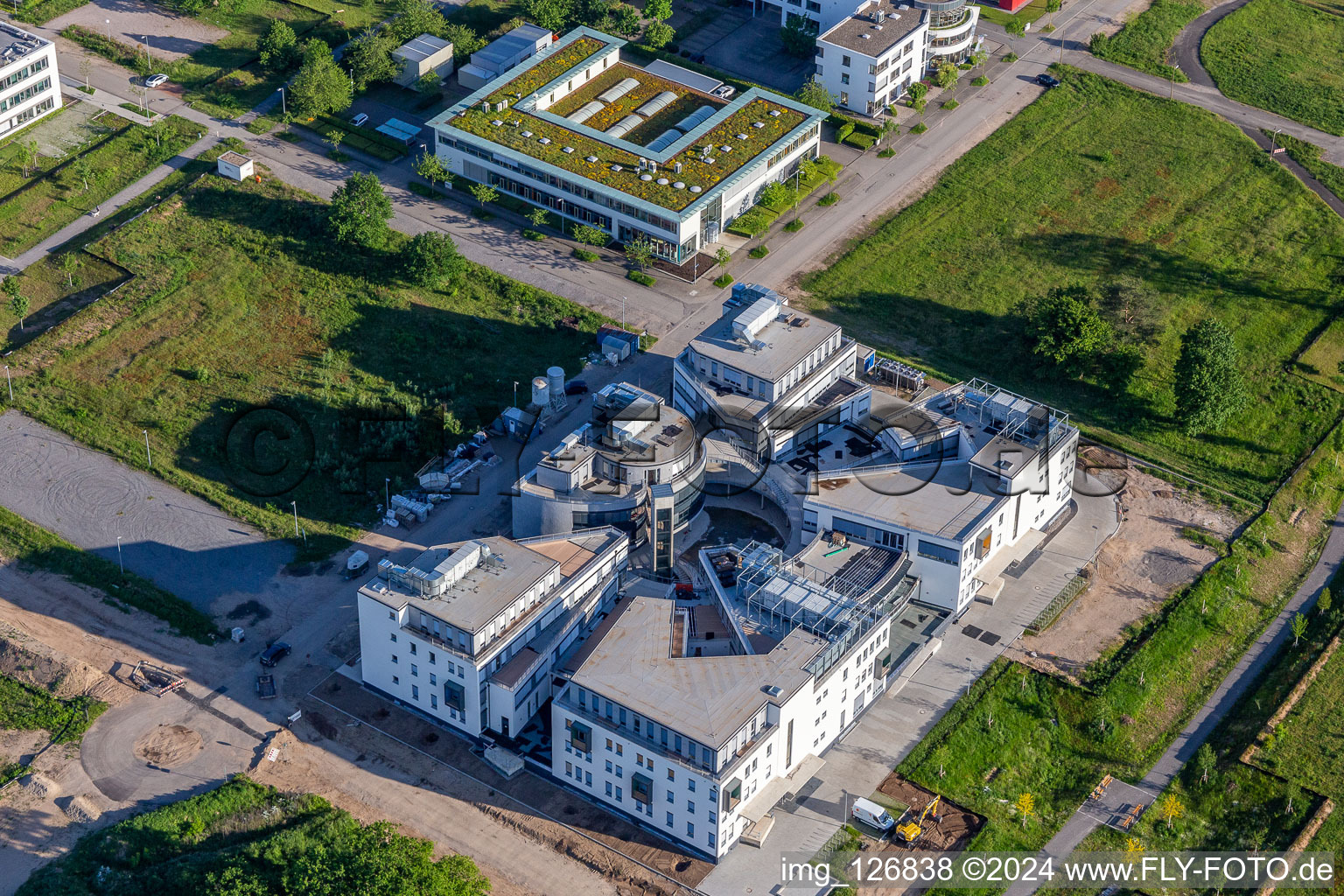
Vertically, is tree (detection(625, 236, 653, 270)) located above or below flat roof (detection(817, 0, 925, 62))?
below

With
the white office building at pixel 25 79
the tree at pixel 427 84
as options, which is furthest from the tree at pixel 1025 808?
the white office building at pixel 25 79

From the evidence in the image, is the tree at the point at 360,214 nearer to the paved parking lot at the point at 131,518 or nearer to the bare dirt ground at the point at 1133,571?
the paved parking lot at the point at 131,518

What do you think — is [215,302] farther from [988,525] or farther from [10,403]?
[988,525]

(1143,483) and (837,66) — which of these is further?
(837,66)

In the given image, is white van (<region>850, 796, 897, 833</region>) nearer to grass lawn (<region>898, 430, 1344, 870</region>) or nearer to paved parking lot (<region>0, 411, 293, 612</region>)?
grass lawn (<region>898, 430, 1344, 870</region>)

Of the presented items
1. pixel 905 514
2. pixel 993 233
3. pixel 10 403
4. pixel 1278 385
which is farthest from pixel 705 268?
pixel 10 403

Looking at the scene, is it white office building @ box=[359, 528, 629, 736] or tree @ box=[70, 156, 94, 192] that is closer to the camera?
white office building @ box=[359, 528, 629, 736]

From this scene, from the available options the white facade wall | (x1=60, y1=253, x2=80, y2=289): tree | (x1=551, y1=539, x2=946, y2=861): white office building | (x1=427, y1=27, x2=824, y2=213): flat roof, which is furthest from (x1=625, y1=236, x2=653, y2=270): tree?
the white facade wall
